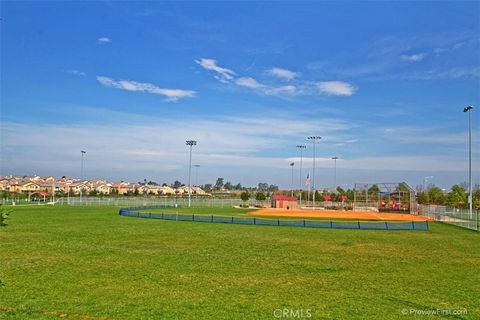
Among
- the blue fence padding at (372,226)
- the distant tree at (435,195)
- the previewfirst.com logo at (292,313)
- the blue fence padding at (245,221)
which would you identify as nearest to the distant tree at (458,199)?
the distant tree at (435,195)

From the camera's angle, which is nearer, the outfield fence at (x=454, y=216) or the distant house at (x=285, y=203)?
the outfield fence at (x=454, y=216)

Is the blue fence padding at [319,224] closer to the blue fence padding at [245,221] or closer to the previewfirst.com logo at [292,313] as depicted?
the blue fence padding at [245,221]

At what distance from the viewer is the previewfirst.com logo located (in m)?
9.84

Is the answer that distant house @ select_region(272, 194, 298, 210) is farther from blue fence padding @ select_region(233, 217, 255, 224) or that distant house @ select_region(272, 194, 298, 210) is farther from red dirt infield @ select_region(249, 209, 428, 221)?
blue fence padding @ select_region(233, 217, 255, 224)

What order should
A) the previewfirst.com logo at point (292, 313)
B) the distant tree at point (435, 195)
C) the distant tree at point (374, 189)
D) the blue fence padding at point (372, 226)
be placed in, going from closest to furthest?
1. the previewfirst.com logo at point (292, 313)
2. the blue fence padding at point (372, 226)
3. the distant tree at point (374, 189)
4. the distant tree at point (435, 195)

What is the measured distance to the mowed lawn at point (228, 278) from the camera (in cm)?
1038

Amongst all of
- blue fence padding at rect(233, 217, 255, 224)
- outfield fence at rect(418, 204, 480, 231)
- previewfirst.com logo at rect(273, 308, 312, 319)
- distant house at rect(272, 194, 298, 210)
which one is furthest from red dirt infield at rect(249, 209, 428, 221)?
previewfirst.com logo at rect(273, 308, 312, 319)

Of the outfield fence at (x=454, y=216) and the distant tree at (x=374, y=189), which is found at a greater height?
the distant tree at (x=374, y=189)

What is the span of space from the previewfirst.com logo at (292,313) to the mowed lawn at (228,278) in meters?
0.05

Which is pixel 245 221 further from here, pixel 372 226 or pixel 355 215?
pixel 355 215

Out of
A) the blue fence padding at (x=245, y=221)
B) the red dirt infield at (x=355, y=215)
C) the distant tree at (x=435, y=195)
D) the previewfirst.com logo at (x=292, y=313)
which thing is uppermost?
the distant tree at (x=435, y=195)


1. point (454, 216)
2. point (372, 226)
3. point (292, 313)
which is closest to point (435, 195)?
point (454, 216)

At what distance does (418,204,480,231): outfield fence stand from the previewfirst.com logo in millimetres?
29757

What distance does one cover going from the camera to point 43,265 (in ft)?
52.1
